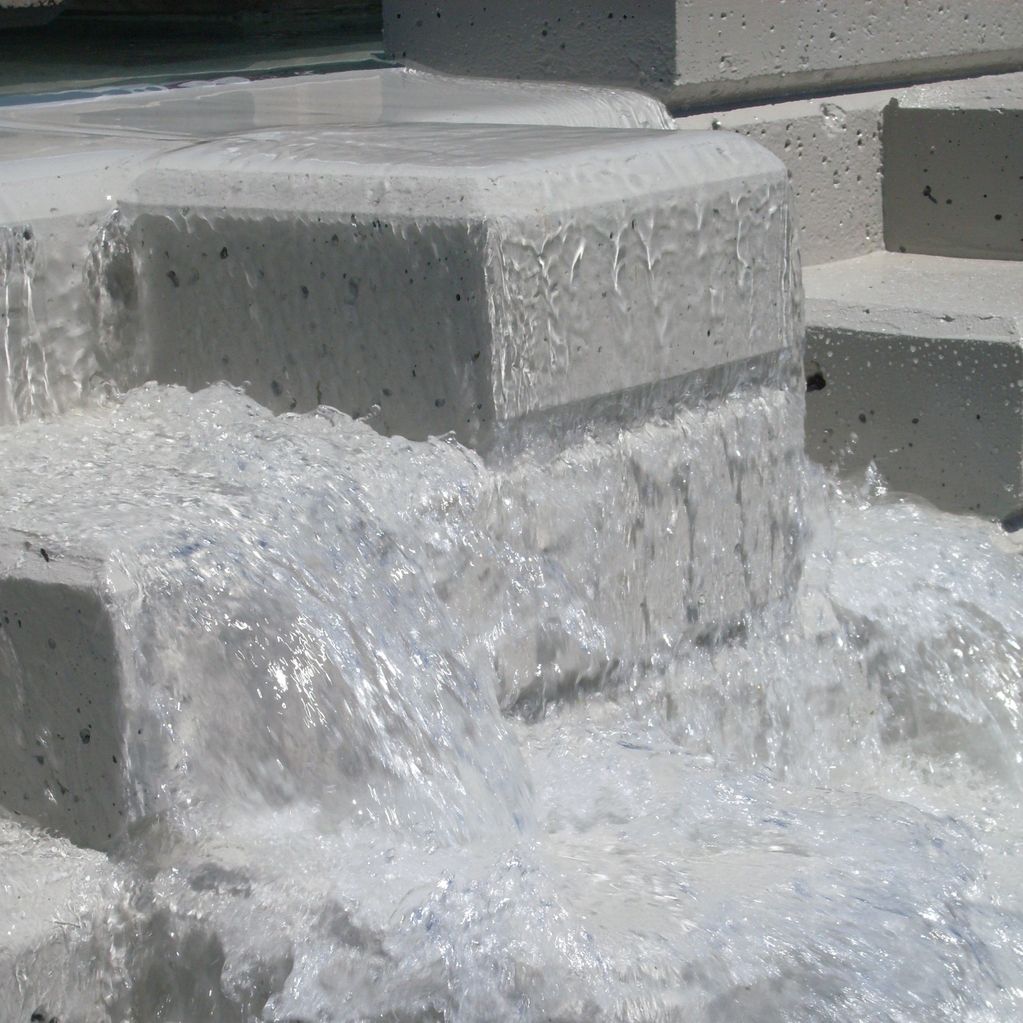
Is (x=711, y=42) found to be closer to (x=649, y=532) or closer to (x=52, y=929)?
(x=649, y=532)

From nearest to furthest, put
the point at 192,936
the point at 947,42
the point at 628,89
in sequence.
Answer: the point at 192,936 → the point at 628,89 → the point at 947,42

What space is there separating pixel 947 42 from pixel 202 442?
2.68 metres

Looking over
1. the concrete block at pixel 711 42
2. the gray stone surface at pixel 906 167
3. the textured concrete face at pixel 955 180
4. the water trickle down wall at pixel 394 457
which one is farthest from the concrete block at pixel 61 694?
the textured concrete face at pixel 955 180

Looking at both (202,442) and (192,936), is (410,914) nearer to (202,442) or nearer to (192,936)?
(192,936)

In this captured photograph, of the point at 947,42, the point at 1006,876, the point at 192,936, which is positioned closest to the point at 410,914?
the point at 192,936

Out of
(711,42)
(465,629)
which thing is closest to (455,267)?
(465,629)

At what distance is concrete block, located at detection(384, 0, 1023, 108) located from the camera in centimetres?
370

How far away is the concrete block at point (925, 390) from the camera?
10.7ft

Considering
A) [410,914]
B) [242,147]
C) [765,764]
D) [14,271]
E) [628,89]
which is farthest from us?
[628,89]

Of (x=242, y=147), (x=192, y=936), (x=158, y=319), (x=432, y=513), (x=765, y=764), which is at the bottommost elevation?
(x=765, y=764)

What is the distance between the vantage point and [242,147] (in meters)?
2.63

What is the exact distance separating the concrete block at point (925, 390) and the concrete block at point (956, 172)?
450 millimetres

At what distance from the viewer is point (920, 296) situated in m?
3.54

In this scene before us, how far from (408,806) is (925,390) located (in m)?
1.73
